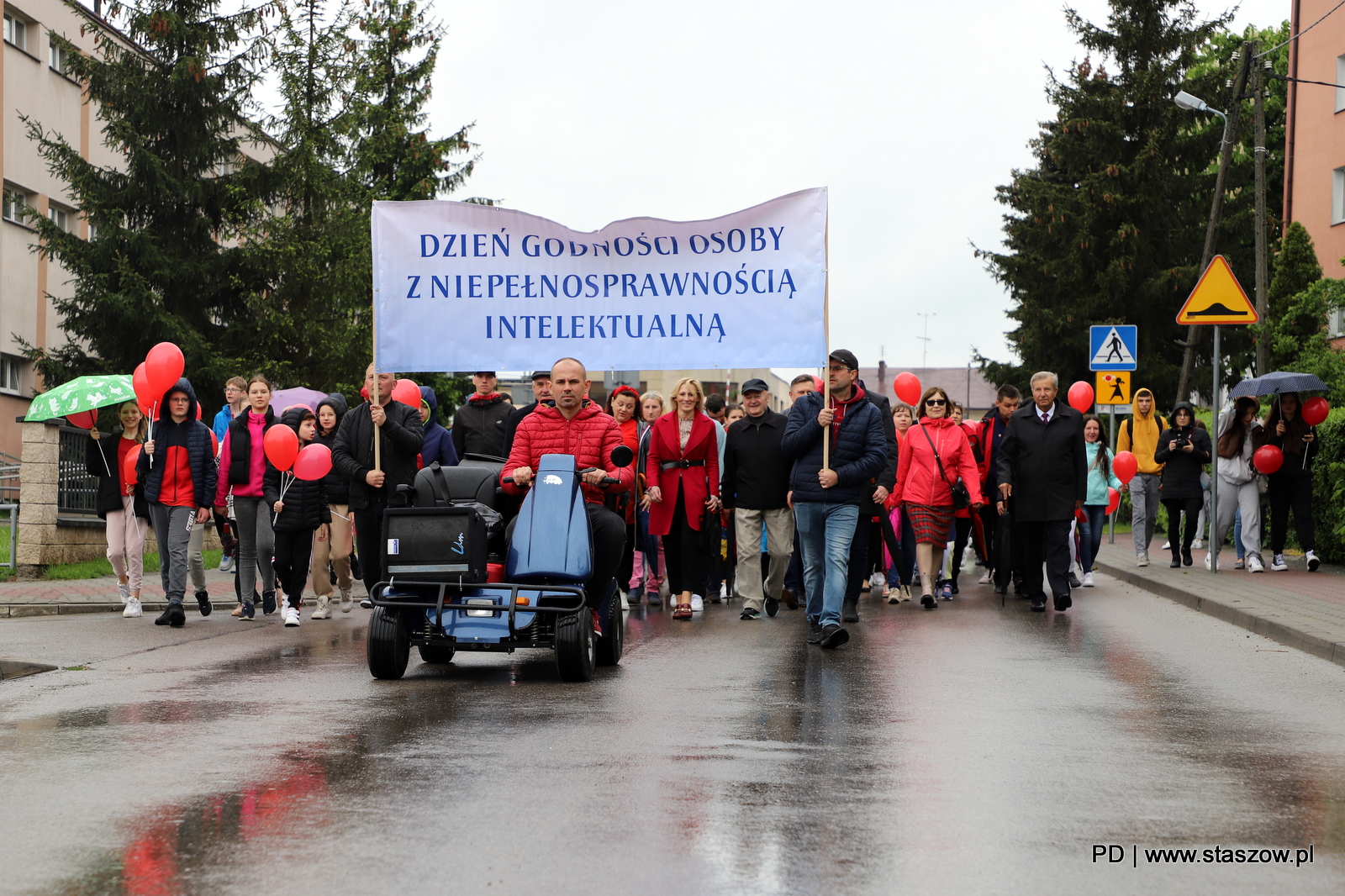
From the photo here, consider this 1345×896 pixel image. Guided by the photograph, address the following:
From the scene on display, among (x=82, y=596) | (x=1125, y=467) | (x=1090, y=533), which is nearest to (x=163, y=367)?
(x=82, y=596)

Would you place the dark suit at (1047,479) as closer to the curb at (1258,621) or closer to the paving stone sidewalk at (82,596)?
the curb at (1258,621)

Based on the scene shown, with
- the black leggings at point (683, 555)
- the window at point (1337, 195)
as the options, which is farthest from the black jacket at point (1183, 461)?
the window at point (1337, 195)

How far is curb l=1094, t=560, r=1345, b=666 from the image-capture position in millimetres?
10227

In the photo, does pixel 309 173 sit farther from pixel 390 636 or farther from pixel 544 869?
pixel 544 869

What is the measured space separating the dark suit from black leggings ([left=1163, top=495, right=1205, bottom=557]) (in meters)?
4.39

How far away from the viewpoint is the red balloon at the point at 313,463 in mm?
12492

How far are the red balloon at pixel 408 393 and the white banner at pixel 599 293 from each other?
7.54ft

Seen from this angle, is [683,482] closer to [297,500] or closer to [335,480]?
[335,480]

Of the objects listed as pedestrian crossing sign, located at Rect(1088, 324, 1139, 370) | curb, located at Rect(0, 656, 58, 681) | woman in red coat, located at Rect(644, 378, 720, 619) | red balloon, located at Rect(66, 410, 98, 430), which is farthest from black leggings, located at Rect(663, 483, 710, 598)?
A: pedestrian crossing sign, located at Rect(1088, 324, 1139, 370)

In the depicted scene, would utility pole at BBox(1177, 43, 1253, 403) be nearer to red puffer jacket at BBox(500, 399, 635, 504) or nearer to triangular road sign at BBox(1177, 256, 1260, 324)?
triangular road sign at BBox(1177, 256, 1260, 324)

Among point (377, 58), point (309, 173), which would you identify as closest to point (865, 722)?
point (309, 173)

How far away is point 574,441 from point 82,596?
7272 mm

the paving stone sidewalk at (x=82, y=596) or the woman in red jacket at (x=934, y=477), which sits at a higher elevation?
the woman in red jacket at (x=934, y=477)

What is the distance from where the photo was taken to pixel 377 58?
107ft
